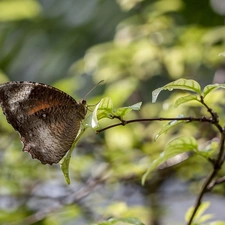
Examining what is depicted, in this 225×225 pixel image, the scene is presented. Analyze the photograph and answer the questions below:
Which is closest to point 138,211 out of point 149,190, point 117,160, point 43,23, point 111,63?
point 117,160

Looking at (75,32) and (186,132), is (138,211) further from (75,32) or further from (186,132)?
(75,32)

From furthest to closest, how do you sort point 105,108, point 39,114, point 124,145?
point 124,145, point 39,114, point 105,108

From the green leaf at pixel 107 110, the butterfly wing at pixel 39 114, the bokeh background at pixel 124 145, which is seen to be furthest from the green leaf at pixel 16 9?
the green leaf at pixel 107 110

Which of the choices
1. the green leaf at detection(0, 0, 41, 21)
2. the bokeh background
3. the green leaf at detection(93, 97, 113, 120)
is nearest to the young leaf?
the green leaf at detection(93, 97, 113, 120)

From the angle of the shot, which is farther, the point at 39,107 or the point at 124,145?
the point at 124,145

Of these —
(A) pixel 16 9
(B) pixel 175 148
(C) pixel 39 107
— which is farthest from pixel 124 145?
(B) pixel 175 148

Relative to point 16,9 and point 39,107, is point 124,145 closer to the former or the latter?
point 16,9

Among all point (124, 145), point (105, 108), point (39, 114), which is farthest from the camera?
point (124, 145)

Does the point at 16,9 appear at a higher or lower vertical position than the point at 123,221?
higher
